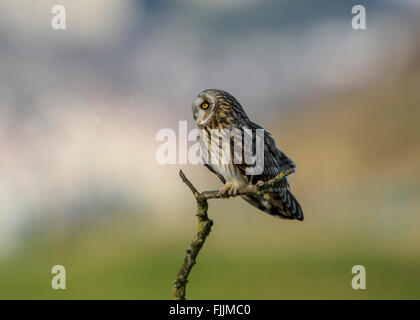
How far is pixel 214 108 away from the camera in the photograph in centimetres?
448

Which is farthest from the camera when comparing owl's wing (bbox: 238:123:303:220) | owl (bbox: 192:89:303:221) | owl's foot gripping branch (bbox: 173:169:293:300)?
owl's wing (bbox: 238:123:303:220)

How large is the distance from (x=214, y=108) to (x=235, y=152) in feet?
1.97

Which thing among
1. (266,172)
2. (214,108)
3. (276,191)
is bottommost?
(276,191)

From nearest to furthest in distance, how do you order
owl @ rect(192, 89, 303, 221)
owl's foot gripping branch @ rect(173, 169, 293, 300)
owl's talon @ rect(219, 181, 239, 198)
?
owl's foot gripping branch @ rect(173, 169, 293, 300), owl's talon @ rect(219, 181, 239, 198), owl @ rect(192, 89, 303, 221)

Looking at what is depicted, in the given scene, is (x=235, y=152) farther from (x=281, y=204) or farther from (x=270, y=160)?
(x=281, y=204)

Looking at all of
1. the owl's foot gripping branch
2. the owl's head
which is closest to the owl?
the owl's head

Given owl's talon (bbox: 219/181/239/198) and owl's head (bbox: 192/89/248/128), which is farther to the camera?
owl's head (bbox: 192/89/248/128)

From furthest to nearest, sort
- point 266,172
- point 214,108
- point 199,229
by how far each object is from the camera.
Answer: point 214,108 < point 266,172 < point 199,229

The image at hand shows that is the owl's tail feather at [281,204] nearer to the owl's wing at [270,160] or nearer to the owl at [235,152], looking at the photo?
the owl at [235,152]

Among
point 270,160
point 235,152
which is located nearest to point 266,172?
point 270,160

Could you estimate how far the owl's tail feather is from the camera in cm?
450

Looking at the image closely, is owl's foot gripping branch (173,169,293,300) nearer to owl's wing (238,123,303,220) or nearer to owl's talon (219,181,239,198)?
owl's talon (219,181,239,198)

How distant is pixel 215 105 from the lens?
14.7 ft
